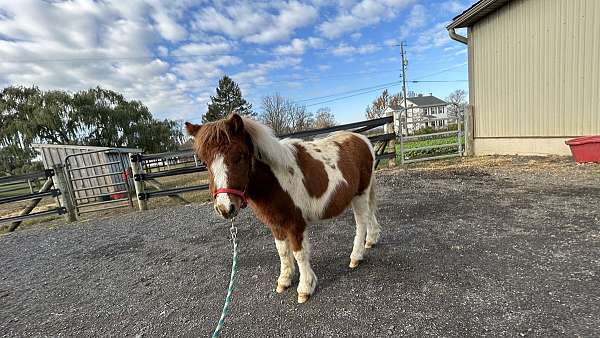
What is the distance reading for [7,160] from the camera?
69.8 feet

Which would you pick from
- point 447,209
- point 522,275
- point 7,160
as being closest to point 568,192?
point 447,209

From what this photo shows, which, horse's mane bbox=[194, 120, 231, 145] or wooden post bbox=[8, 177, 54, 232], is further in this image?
wooden post bbox=[8, 177, 54, 232]

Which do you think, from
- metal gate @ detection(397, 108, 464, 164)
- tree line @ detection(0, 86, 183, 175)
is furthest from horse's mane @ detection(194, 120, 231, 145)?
tree line @ detection(0, 86, 183, 175)

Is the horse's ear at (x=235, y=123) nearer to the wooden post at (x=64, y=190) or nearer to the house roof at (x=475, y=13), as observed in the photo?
the wooden post at (x=64, y=190)

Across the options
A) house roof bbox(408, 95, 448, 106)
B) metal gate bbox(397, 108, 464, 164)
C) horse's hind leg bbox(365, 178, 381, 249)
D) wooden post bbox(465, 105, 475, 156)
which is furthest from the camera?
house roof bbox(408, 95, 448, 106)

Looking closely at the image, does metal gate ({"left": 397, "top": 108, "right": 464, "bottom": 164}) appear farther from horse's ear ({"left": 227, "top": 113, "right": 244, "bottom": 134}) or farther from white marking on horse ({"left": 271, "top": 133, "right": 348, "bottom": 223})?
horse's ear ({"left": 227, "top": 113, "right": 244, "bottom": 134})

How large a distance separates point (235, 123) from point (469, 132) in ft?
32.3

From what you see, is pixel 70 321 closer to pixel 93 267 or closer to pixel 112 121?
pixel 93 267

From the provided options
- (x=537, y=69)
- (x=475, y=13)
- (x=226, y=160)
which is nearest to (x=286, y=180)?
(x=226, y=160)

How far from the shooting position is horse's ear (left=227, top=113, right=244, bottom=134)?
2.03 m

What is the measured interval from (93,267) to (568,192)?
24.3 ft

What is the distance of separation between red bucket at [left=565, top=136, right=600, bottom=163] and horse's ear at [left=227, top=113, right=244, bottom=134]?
7693 millimetres

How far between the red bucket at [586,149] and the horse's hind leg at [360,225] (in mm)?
6149

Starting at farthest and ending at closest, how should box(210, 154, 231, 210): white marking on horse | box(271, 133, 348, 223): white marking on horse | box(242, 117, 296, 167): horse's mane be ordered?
box(271, 133, 348, 223): white marking on horse, box(242, 117, 296, 167): horse's mane, box(210, 154, 231, 210): white marking on horse
